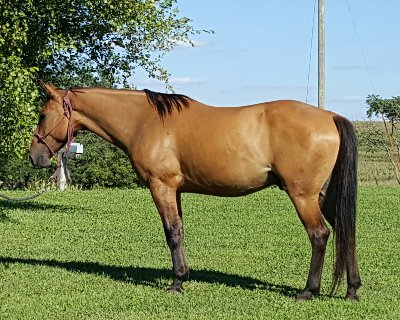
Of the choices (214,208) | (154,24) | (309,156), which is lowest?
(214,208)

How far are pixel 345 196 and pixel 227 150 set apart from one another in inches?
49.7

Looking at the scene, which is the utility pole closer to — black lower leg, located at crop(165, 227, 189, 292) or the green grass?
the green grass

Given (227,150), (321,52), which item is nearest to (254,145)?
(227,150)

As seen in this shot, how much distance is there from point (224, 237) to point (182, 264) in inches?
189

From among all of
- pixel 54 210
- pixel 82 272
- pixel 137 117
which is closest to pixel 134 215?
pixel 54 210

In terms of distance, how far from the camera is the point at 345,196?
7.87m

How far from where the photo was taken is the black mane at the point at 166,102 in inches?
336

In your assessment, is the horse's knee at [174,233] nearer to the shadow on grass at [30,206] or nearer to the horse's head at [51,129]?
the horse's head at [51,129]

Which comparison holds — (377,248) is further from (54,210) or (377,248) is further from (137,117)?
(54,210)

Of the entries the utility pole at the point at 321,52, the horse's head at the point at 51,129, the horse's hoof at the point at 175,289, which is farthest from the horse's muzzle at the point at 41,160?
the utility pole at the point at 321,52

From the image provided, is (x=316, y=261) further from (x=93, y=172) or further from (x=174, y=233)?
(x=93, y=172)

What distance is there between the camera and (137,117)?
28.4 ft

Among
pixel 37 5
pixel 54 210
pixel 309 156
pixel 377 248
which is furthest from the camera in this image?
pixel 54 210

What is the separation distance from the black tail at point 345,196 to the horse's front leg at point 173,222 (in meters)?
1.61
